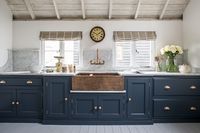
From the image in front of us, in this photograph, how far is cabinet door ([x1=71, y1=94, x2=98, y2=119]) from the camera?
14.9 feet

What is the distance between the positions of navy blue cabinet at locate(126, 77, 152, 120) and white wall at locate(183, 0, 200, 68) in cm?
112

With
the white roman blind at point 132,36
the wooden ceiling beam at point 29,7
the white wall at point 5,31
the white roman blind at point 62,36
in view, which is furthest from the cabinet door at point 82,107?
the wooden ceiling beam at point 29,7

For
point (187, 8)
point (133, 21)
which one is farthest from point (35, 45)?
point (187, 8)

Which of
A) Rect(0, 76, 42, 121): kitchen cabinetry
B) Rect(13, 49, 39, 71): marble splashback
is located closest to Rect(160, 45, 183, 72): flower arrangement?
Rect(0, 76, 42, 121): kitchen cabinetry

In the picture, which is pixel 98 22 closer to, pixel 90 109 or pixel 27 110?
pixel 90 109

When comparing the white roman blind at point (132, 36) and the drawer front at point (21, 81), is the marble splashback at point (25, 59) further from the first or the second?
the white roman blind at point (132, 36)

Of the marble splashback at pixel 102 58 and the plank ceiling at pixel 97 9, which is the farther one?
the marble splashback at pixel 102 58

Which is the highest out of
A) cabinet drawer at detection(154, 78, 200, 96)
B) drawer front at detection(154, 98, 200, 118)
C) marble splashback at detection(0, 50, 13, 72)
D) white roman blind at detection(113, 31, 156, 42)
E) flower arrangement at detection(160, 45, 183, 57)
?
white roman blind at detection(113, 31, 156, 42)

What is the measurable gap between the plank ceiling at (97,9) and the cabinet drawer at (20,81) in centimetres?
152

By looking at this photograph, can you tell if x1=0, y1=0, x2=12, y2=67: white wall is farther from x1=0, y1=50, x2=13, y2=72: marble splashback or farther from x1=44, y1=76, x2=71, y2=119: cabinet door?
x1=44, y1=76, x2=71, y2=119: cabinet door

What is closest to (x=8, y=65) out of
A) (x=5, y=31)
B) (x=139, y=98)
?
(x=5, y=31)

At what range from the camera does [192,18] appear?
16.3ft

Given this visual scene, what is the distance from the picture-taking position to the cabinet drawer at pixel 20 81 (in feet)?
15.2

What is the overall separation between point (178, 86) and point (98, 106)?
1513 millimetres
